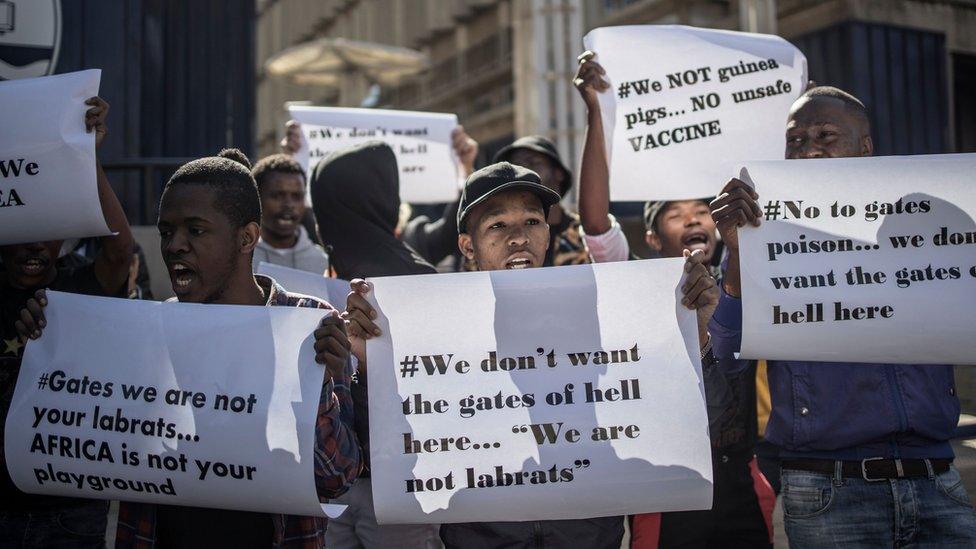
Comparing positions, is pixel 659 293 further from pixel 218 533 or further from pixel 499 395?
pixel 218 533

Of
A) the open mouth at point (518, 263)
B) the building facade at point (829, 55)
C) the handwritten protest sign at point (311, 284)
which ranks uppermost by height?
the building facade at point (829, 55)

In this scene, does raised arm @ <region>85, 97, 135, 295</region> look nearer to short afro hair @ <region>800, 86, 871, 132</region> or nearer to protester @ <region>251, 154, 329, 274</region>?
protester @ <region>251, 154, 329, 274</region>

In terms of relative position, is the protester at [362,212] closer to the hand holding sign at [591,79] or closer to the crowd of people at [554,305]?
the crowd of people at [554,305]

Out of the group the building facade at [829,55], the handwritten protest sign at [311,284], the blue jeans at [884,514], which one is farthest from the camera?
the building facade at [829,55]

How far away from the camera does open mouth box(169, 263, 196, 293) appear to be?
249cm

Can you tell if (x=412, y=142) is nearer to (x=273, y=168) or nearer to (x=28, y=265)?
(x=273, y=168)

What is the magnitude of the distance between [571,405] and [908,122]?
34.4 ft

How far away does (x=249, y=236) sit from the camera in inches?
102

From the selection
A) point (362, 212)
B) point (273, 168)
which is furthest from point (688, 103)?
point (273, 168)

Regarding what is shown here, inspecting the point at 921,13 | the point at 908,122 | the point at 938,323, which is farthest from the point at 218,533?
the point at 921,13

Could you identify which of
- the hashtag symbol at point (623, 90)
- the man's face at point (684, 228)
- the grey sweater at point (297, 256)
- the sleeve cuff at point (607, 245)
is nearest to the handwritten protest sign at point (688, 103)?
the hashtag symbol at point (623, 90)

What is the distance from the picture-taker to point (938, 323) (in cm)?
255

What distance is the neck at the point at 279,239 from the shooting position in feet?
14.4

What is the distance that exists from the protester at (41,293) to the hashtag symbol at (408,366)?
38.0 inches
